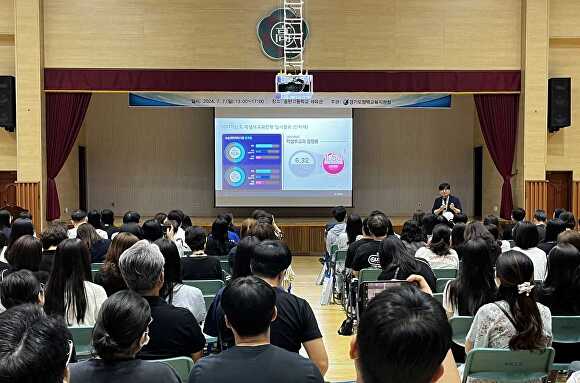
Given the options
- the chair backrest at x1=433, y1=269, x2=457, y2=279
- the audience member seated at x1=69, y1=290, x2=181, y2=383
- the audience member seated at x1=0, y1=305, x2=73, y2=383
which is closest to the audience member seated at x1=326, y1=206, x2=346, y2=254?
the chair backrest at x1=433, y1=269, x2=457, y2=279

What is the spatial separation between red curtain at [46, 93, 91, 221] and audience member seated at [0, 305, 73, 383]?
10648mm

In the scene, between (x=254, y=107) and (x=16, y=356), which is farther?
(x=254, y=107)

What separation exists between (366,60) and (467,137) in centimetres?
437

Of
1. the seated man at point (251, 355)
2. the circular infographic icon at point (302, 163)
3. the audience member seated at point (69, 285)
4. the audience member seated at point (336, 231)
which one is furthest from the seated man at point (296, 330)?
the circular infographic icon at point (302, 163)

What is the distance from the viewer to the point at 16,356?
4.64 ft

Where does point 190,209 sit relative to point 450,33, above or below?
below

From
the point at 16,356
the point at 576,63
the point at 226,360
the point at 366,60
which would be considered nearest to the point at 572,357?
the point at 226,360

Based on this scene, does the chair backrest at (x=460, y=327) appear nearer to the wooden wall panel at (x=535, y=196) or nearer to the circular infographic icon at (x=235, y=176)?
the wooden wall panel at (x=535, y=196)

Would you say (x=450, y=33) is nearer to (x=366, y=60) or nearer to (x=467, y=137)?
(x=366, y=60)

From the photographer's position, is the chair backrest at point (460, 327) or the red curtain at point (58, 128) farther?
the red curtain at point (58, 128)

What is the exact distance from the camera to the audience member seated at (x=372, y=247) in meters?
5.91

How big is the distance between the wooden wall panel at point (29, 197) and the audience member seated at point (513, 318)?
9550 millimetres

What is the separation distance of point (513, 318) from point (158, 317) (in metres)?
1.61

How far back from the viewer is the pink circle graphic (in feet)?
43.0
